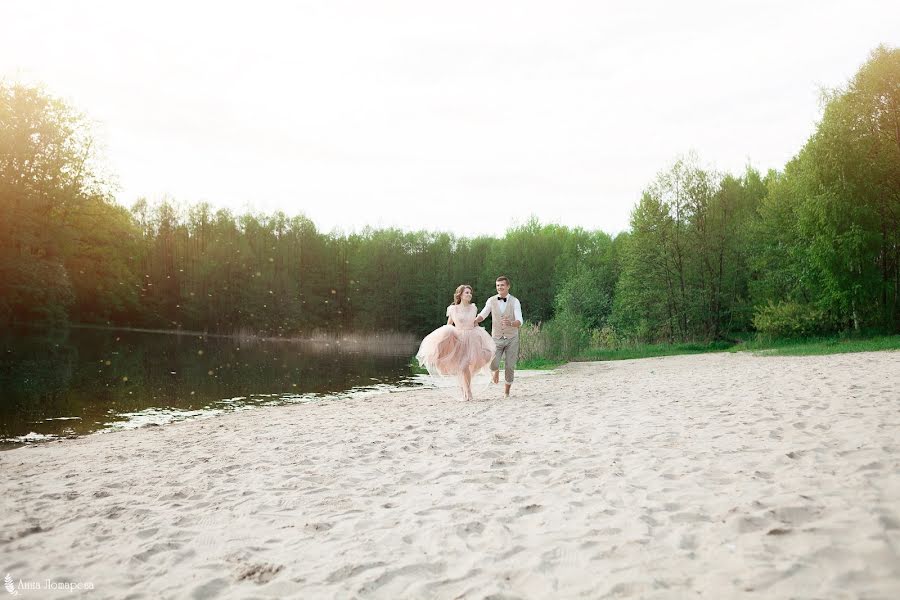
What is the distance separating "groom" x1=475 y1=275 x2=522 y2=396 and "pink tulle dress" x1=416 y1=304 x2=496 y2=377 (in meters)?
0.24

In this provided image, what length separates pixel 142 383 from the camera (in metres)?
17.7

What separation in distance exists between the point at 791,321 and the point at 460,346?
22997mm

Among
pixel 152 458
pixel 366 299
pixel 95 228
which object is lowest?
pixel 152 458

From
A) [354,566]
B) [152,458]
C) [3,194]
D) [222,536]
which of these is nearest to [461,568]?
[354,566]

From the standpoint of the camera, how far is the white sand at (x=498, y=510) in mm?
3205

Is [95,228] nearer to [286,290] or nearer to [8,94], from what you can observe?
[8,94]

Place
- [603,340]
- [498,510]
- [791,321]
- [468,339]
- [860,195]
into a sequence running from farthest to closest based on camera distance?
[603,340]
[791,321]
[860,195]
[468,339]
[498,510]

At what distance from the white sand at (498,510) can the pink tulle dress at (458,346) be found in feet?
10.0

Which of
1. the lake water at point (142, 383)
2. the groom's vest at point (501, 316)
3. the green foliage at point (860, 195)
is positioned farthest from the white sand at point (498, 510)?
the green foliage at point (860, 195)

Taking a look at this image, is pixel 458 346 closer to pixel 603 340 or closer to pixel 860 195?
pixel 860 195

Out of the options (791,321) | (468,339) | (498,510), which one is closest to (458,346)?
(468,339)

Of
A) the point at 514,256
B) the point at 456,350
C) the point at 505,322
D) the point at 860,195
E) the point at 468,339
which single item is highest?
the point at 514,256

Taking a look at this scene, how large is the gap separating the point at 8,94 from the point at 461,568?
1772 inches

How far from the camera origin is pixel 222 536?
4.23 m
